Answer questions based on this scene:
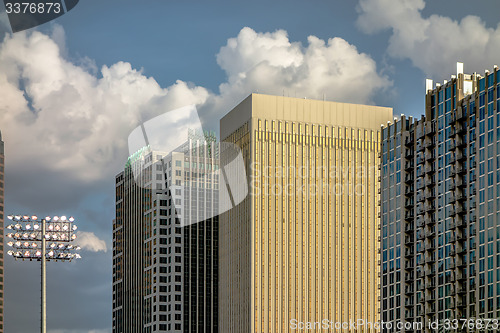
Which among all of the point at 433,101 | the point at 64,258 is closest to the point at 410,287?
the point at 433,101

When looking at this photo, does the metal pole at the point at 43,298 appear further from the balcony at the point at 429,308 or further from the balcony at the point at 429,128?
the balcony at the point at 429,128

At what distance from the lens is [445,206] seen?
164500mm

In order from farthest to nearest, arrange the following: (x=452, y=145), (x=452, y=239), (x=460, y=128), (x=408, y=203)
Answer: (x=408, y=203)
(x=452, y=145)
(x=452, y=239)
(x=460, y=128)

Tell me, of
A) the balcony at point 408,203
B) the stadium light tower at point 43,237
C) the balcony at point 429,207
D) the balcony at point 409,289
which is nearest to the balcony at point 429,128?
the balcony at point 429,207

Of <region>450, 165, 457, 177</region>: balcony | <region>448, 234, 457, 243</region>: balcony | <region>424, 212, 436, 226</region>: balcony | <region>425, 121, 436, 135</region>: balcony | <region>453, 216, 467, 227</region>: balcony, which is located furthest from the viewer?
<region>425, 121, 436, 135</region>: balcony

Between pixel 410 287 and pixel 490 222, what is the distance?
83.1ft

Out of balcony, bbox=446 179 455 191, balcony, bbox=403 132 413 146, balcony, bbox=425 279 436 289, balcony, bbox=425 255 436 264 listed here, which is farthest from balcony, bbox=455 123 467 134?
balcony, bbox=425 279 436 289

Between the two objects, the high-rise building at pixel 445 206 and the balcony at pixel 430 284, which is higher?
the high-rise building at pixel 445 206

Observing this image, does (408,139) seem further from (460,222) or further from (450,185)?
(460,222)

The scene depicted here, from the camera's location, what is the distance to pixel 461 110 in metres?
161

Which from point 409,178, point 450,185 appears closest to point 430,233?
point 450,185

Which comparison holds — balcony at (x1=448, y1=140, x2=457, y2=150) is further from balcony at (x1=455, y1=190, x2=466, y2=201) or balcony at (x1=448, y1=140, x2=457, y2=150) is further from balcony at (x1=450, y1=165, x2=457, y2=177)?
balcony at (x1=455, y1=190, x2=466, y2=201)

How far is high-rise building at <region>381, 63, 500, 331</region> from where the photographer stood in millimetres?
153000

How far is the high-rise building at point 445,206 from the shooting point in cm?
15300
